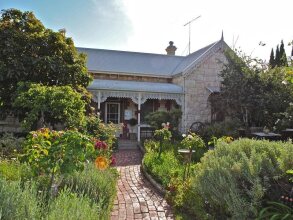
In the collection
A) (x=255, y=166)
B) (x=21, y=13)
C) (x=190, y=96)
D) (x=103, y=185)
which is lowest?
(x=103, y=185)

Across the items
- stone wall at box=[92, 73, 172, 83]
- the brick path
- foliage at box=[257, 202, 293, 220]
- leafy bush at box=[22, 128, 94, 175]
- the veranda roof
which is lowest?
the brick path

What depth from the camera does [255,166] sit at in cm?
445

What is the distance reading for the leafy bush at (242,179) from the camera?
420 centimetres

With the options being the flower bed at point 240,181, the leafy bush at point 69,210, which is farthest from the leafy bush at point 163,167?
the leafy bush at point 69,210

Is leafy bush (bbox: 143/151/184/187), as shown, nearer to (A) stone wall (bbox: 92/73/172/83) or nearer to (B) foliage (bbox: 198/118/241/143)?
(B) foliage (bbox: 198/118/241/143)

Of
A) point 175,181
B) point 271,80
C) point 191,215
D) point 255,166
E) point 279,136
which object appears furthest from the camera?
point 271,80

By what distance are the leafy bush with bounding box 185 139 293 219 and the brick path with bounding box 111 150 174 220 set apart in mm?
1213

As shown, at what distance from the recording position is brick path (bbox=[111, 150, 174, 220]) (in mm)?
5938

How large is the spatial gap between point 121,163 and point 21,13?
8.54 meters

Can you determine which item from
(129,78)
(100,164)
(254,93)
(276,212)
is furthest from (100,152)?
(129,78)

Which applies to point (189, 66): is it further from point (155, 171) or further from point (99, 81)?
point (155, 171)

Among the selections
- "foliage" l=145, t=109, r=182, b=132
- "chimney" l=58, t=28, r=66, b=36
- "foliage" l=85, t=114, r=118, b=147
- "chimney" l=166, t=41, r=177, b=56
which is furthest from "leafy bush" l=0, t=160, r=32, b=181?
"chimney" l=166, t=41, r=177, b=56

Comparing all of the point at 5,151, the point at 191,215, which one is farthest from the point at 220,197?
the point at 5,151

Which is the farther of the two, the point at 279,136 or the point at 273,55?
the point at 273,55
